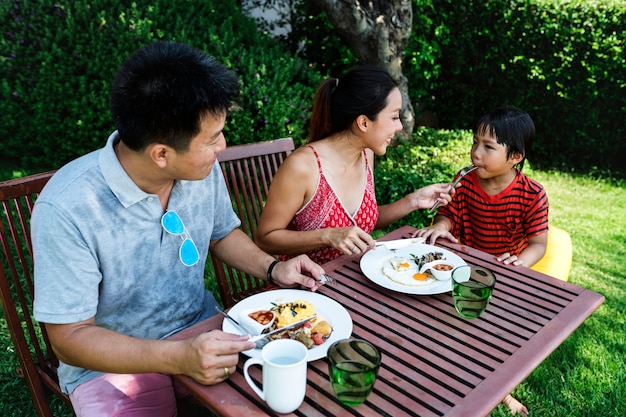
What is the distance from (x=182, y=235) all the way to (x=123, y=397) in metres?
0.61

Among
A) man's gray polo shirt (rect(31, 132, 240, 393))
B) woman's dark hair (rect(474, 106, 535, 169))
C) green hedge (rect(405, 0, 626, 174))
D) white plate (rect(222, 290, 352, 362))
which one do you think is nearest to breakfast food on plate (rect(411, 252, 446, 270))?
white plate (rect(222, 290, 352, 362))

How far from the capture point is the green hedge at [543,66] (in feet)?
19.5

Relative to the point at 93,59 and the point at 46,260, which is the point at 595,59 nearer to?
the point at 93,59

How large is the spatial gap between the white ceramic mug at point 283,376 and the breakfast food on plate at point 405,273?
71 centimetres

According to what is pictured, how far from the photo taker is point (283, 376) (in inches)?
48.8

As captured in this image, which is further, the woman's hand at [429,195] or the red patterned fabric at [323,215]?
the woman's hand at [429,195]

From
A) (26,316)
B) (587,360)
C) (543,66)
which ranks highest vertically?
(543,66)

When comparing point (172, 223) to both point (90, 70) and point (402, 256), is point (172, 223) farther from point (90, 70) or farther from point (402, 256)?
point (90, 70)

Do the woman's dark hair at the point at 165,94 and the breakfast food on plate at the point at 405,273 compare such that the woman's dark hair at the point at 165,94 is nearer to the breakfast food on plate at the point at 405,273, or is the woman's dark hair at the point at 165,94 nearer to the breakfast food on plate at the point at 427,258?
the breakfast food on plate at the point at 405,273

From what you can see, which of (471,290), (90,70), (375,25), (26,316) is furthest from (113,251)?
(375,25)

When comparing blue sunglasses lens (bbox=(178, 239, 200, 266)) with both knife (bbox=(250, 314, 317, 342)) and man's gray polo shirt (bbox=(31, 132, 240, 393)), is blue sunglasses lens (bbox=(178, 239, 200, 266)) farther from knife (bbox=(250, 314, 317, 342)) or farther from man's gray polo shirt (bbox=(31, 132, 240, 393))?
knife (bbox=(250, 314, 317, 342))

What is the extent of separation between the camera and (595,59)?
236 inches

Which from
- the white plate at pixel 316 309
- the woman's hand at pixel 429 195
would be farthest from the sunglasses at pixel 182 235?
the woman's hand at pixel 429 195

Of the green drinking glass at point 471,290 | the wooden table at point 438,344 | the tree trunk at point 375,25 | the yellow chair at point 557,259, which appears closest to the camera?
the wooden table at point 438,344
